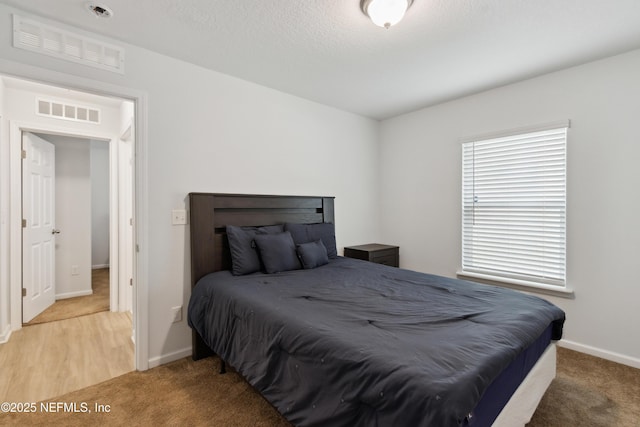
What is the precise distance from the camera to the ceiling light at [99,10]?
1.83 metres

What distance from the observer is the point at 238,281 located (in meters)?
2.28

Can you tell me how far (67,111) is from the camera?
3309mm

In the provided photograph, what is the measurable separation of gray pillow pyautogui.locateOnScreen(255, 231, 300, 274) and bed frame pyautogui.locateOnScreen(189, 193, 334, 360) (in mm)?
309

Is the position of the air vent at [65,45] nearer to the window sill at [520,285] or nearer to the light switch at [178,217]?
the light switch at [178,217]

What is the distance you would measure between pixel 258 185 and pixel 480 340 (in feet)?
7.56

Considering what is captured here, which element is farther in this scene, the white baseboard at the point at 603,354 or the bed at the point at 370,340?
the white baseboard at the point at 603,354

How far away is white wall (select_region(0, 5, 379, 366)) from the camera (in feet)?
7.75

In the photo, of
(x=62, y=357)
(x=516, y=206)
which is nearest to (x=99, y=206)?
(x=62, y=357)

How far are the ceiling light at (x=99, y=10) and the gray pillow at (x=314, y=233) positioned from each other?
79.8 inches

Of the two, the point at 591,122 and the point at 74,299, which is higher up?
the point at 591,122

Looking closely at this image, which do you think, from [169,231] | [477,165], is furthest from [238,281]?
[477,165]

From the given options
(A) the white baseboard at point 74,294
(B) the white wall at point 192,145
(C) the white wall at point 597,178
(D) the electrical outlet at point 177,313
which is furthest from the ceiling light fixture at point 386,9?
(A) the white baseboard at point 74,294

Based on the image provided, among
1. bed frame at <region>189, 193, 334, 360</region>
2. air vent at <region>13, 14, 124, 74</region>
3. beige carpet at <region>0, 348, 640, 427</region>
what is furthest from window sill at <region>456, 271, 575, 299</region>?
air vent at <region>13, 14, 124, 74</region>

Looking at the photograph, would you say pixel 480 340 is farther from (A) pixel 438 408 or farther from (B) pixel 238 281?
(B) pixel 238 281
